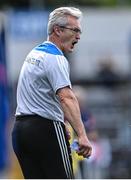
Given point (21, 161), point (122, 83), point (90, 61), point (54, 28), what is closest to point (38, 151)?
point (21, 161)

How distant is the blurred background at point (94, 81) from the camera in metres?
16.6

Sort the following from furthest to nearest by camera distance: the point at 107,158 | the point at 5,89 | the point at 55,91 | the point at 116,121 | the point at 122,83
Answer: the point at 122,83 → the point at 116,121 → the point at 107,158 → the point at 5,89 → the point at 55,91

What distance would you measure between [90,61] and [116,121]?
286 inches

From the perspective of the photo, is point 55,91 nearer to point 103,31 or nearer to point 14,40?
point 14,40

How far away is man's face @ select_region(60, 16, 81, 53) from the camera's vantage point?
867 cm

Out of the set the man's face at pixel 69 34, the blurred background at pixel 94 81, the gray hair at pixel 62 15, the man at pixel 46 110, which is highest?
the gray hair at pixel 62 15

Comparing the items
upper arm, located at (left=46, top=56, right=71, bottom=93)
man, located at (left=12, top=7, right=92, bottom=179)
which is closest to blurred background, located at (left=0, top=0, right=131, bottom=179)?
man, located at (left=12, top=7, right=92, bottom=179)

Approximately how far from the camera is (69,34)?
868 cm

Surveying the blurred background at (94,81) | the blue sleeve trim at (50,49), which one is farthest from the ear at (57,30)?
the blurred background at (94,81)

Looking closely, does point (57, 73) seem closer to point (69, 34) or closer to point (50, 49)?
point (50, 49)

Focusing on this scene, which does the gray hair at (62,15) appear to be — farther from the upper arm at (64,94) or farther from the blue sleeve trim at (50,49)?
the upper arm at (64,94)

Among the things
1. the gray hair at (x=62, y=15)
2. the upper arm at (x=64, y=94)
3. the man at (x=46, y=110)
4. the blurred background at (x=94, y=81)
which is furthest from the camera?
the blurred background at (x=94, y=81)

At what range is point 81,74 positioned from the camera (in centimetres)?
2808

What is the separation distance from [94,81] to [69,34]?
17.4 metres
